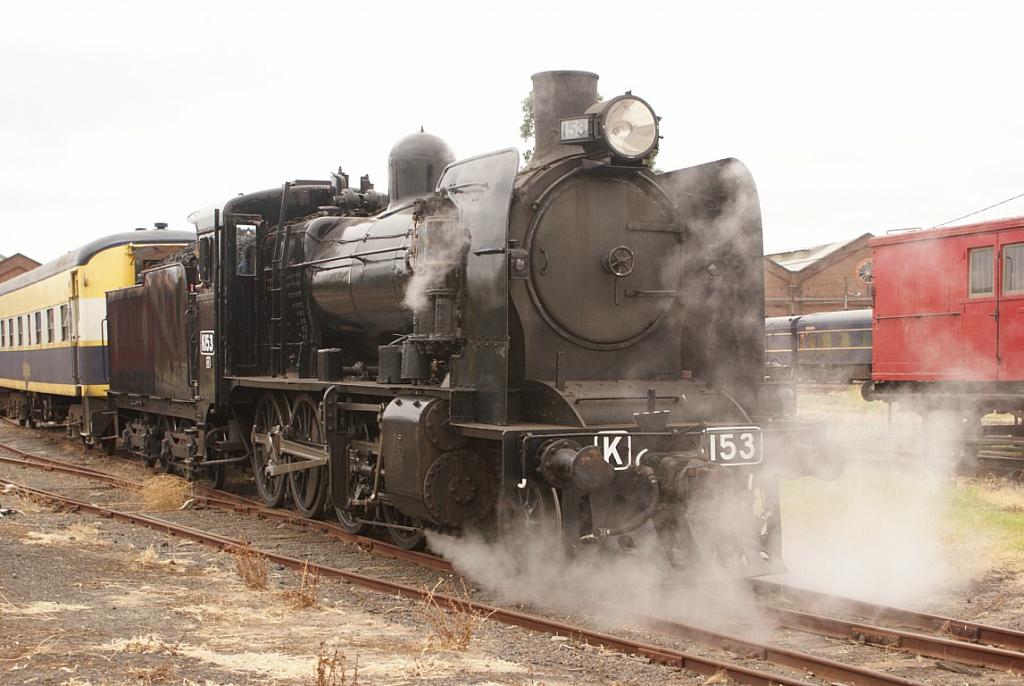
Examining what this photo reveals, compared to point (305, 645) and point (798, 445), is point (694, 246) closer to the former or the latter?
point (798, 445)

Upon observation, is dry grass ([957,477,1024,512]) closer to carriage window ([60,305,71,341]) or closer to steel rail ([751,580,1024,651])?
steel rail ([751,580,1024,651])

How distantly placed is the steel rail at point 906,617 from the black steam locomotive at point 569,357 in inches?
11.3

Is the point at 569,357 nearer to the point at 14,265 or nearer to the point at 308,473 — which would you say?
the point at 308,473

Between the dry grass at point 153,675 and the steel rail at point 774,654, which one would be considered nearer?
the dry grass at point 153,675

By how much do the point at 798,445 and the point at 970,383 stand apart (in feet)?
24.5

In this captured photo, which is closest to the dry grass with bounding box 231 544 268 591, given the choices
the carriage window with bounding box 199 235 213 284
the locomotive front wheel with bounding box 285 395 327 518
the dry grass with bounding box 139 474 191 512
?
the locomotive front wheel with bounding box 285 395 327 518

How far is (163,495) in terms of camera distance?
10859 millimetres

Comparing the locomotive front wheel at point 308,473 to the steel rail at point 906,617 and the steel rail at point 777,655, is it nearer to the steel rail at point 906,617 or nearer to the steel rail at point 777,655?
the steel rail at point 777,655

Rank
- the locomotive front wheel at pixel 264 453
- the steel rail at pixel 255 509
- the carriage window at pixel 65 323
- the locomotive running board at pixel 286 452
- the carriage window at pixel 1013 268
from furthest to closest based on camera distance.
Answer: the carriage window at pixel 65 323 < the carriage window at pixel 1013 268 < the locomotive front wheel at pixel 264 453 < the locomotive running board at pixel 286 452 < the steel rail at pixel 255 509

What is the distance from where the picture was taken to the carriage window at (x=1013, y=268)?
1262cm

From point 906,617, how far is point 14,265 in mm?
66682

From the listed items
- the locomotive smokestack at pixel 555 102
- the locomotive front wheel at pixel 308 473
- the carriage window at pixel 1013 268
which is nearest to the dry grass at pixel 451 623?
the locomotive smokestack at pixel 555 102

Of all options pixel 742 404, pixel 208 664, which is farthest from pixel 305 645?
pixel 742 404

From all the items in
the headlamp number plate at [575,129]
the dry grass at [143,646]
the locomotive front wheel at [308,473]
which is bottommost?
the dry grass at [143,646]
